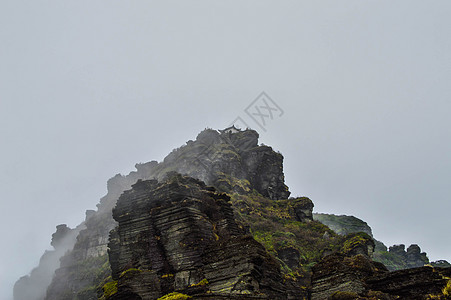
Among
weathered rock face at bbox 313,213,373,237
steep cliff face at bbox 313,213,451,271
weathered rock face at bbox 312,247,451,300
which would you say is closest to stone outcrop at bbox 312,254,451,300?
weathered rock face at bbox 312,247,451,300

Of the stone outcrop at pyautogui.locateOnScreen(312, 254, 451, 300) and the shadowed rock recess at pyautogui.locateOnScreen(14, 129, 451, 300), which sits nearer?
the stone outcrop at pyautogui.locateOnScreen(312, 254, 451, 300)

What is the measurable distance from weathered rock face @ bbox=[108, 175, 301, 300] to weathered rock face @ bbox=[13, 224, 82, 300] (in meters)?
117

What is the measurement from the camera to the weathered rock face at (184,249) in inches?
504

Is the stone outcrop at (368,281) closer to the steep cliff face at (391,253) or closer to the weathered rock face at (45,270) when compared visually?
the steep cliff face at (391,253)

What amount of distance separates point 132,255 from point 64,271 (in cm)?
8302

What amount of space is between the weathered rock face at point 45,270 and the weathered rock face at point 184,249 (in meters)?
117

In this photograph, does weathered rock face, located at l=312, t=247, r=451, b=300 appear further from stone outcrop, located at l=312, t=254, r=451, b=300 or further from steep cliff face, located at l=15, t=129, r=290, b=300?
steep cliff face, located at l=15, t=129, r=290, b=300

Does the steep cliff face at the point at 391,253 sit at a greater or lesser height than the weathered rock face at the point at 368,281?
greater

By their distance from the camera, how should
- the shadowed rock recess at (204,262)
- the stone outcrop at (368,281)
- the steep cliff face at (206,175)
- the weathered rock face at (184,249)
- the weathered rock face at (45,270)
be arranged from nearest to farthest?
the stone outcrop at (368,281) < the shadowed rock recess at (204,262) < the weathered rock face at (184,249) < the steep cliff face at (206,175) < the weathered rock face at (45,270)

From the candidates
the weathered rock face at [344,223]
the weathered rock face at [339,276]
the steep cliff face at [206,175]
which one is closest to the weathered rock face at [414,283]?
the weathered rock face at [339,276]

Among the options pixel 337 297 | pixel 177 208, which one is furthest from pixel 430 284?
pixel 177 208

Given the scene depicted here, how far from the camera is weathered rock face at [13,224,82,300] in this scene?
121375 mm

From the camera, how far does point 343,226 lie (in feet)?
364

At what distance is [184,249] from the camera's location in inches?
608
